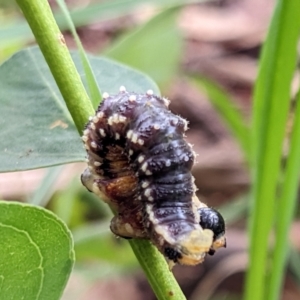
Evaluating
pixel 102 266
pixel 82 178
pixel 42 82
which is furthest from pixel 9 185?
pixel 82 178

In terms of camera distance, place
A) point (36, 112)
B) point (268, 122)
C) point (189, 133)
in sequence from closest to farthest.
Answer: point (36, 112)
point (268, 122)
point (189, 133)

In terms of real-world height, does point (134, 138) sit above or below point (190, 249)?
above

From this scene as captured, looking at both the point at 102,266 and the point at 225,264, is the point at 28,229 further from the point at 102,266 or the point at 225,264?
the point at 225,264

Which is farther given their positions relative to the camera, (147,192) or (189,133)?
(189,133)

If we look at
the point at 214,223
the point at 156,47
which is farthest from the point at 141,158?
the point at 156,47

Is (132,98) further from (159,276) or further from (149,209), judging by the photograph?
(159,276)

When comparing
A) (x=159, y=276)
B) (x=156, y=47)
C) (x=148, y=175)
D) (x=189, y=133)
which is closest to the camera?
(x=159, y=276)
